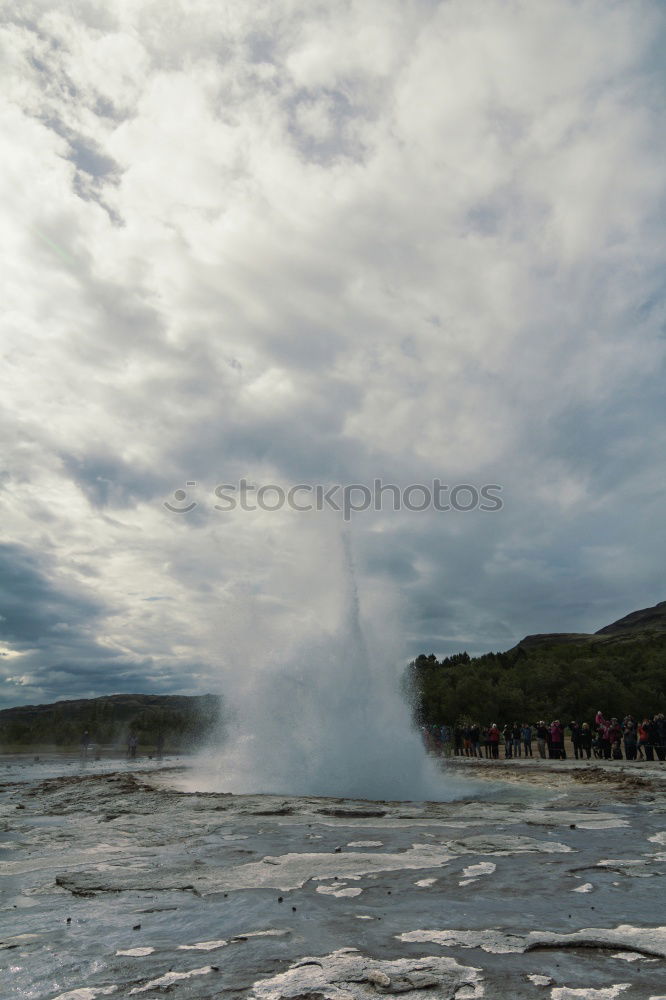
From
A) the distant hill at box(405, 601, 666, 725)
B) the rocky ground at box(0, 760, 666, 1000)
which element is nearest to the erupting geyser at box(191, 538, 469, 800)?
the rocky ground at box(0, 760, 666, 1000)

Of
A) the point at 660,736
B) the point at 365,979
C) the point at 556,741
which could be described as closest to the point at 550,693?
the point at 556,741

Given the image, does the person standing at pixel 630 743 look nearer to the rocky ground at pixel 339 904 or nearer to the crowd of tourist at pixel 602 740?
the crowd of tourist at pixel 602 740

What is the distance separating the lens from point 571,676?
208ft

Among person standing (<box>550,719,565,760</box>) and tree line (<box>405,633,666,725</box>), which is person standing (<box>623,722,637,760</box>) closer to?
person standing (<box>550,719,565,760</box>)

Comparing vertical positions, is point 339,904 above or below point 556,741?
below

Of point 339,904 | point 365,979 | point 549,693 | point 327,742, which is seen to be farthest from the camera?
point 549,693

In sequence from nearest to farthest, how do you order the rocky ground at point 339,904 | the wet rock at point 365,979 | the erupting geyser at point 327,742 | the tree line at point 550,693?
the wet rock at point 365,979, the rocky ground at point 339,904, the erupting geyser at point 327,742, the tree line at point 550,693

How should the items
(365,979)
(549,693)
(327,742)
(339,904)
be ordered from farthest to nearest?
(549,693) → (327,742) → (339,904) → (365,979)

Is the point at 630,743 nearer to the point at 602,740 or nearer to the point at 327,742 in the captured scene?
the point at 602,740

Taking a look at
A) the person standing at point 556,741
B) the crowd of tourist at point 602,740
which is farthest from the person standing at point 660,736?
the person standing at point 556,741

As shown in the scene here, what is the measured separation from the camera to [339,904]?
6.88 metres

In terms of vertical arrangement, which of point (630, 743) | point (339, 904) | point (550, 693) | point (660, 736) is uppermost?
point (550, 693)

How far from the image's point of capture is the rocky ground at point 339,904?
4.71 m

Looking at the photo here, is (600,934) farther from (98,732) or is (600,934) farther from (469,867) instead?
(98,732)
